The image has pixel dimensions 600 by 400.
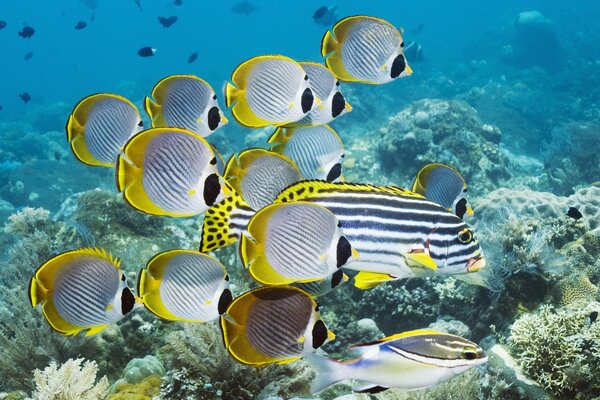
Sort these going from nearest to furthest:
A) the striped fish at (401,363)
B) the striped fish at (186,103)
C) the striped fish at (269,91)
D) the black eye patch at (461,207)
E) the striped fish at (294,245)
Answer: the striped fish at (294,245) → the striped fish at (401,363) → the striped fish at (269,91) → the striped fish at (186,103) → the black eye patch at (461,207)

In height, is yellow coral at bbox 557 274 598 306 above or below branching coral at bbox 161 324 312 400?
below

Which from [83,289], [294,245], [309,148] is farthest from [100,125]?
[294,245]

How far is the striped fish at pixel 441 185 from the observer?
3.47m

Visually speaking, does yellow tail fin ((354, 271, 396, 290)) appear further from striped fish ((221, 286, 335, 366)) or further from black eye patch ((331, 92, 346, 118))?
black eye patch ((331, 92, 346, 118))

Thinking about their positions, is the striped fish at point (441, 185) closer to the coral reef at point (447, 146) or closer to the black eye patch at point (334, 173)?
the black eye patch at point (334, 173)

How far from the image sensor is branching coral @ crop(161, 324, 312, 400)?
342cm

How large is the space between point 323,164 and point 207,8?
448ft

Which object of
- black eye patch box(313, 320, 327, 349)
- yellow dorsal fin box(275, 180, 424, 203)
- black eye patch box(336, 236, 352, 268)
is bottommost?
black eye patch box(313, 320, 327, 349)

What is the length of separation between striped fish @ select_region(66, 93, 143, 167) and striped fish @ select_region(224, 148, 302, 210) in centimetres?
81

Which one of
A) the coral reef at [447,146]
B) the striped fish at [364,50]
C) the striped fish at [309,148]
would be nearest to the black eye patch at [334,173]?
the striped fish at [309,148]

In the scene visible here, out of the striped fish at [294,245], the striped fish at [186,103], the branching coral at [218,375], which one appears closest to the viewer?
the striped fish at [294,245]

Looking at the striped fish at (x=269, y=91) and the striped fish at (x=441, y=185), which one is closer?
the striped fish at (x=269, y=91)

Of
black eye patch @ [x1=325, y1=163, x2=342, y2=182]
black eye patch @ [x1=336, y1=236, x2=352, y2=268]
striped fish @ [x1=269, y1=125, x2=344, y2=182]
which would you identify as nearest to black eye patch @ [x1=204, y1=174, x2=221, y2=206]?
black eye patch @ [x1=336, y1=236, x2=352, y2=268]

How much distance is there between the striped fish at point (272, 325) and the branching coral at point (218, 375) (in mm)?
1228
